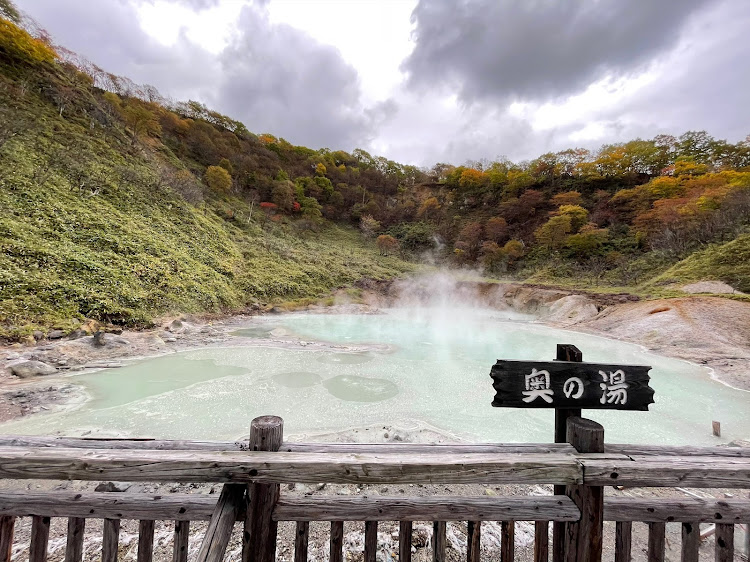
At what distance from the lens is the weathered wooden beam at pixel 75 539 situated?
147 centimetres

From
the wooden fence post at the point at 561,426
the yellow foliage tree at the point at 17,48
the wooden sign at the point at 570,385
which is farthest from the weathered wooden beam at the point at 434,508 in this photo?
the yellow foliage tree at the point at 17,48

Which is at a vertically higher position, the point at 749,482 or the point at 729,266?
the point at 729,266

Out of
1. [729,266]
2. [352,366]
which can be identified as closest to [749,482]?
[352,366]

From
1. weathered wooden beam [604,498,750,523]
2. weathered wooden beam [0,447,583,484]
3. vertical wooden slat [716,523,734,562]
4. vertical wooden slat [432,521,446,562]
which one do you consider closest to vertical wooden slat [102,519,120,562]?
weathered wooden beam [0,447,583,484]

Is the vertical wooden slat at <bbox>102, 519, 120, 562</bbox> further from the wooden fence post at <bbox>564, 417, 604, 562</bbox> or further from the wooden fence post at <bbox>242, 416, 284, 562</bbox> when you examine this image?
the wooden fence post at <bbox>564, 417, 604, 562</bbox>

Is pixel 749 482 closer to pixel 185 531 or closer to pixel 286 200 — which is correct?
pixel 185 531

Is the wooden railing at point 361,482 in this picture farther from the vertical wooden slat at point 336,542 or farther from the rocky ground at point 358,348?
the rocky ground at point 358,348

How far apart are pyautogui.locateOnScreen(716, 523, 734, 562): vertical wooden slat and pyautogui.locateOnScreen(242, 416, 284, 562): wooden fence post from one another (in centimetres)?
223

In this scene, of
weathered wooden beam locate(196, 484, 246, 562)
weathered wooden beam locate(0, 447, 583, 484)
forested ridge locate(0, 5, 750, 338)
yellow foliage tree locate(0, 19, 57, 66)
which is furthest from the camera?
yellow foliage tree locate(0, 19, 57, 66)

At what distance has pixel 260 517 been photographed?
139 cm

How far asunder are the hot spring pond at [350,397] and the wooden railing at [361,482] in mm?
2653

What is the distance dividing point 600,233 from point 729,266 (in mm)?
10029

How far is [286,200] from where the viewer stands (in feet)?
100

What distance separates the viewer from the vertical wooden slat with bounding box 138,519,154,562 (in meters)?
1.51
